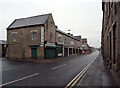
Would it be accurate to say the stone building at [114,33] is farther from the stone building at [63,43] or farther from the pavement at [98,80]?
the stone building at [63,43]

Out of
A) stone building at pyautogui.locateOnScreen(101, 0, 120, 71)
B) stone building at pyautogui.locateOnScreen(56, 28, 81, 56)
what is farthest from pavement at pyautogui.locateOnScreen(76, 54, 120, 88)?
stone building at pyautogui.locateOnScreen(56, 28, 81, 56)

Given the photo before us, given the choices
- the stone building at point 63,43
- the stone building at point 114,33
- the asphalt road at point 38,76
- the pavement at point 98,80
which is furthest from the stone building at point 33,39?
the stone building at point 114,33

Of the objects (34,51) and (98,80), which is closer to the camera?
(98,80)

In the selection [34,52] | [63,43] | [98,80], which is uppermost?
[63,43]

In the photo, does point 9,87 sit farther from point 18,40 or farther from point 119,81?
point 18,40

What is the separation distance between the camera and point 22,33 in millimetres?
21703

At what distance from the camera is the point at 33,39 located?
20328 mm

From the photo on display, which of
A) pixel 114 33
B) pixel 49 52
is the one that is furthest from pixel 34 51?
pixel 114 33

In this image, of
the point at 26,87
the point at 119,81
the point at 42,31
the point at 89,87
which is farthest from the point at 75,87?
the point at 42,31

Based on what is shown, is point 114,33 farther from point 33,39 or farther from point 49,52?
point 33,39

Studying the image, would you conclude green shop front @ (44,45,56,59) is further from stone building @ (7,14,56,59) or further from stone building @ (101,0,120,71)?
stone building @ (101,0,120,71)

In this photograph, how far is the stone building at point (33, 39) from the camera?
63.4 ft

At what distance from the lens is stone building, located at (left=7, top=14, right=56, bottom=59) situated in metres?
19.3

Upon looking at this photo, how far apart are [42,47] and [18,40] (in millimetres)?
8070
